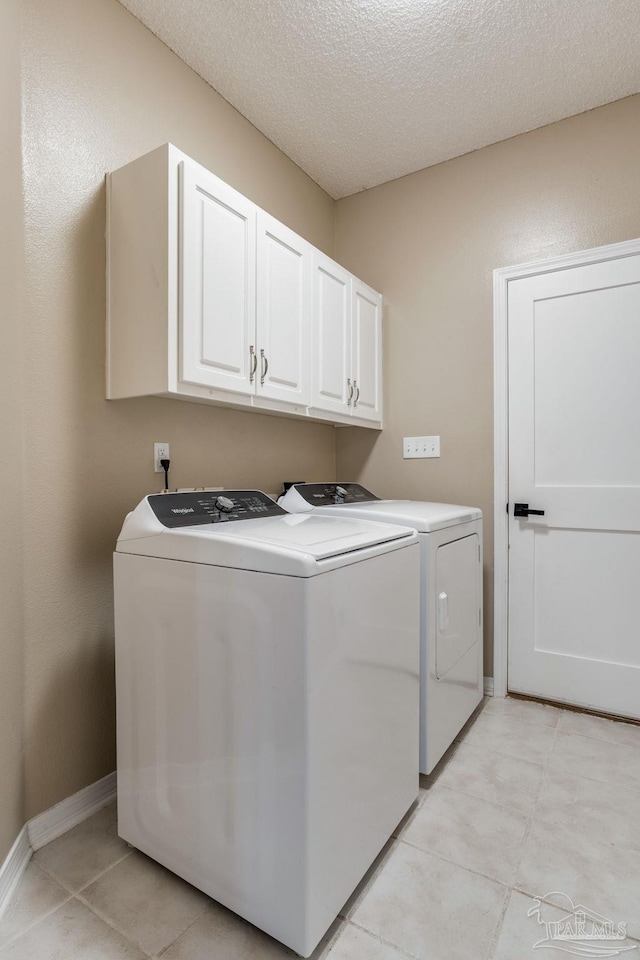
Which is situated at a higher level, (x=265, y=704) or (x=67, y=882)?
(x=265, y=704)

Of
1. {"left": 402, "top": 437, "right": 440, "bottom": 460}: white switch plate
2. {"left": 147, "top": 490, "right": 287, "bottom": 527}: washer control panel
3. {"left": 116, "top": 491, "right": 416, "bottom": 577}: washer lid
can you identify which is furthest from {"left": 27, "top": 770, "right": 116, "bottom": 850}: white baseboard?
{"left": 402, "top": 437, "right": 440, "bottom": 460}: white switch plate

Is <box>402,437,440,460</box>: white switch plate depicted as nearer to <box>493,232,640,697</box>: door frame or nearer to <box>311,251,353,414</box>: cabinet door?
<box>493,232,640,697</box>: door frame

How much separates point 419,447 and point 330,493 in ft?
2.22

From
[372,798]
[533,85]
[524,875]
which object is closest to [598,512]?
[524,875]

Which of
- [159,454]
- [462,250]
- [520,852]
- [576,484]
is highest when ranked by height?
[462,250]

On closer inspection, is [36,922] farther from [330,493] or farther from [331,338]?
[331,338]

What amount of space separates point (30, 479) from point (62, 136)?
1066 millimetres

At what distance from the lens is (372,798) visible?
1.34 meters

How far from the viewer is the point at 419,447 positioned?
2.75m

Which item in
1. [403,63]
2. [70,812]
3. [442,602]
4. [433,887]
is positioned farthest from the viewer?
[403,63]

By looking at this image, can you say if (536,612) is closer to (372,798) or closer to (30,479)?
(372,798)

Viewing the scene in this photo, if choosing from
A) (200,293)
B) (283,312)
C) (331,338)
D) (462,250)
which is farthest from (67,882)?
(462,250)

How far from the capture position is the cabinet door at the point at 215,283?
5.21 ft

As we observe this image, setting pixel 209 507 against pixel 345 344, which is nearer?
pixel 209 507
